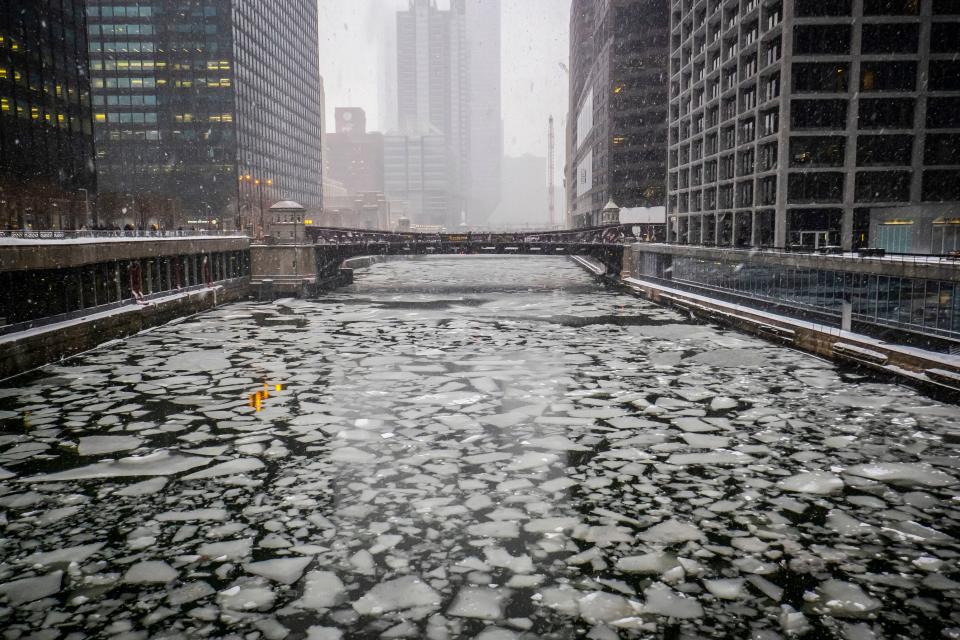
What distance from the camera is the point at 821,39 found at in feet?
172

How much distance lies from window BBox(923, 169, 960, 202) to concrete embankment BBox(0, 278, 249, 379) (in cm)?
4943

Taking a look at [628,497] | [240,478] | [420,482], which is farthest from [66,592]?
[628,497]

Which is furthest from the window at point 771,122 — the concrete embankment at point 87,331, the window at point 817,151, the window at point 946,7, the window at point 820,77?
the concrete embankment at point 87,331

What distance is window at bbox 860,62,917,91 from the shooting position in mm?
50906

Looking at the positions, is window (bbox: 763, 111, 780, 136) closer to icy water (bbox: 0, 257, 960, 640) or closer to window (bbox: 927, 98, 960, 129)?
window (bbox: 927, 98, 960, 129)

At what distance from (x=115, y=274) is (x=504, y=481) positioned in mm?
25999

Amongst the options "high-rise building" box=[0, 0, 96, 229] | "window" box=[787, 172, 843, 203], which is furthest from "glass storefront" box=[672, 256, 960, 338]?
"high-rise building" box=[0, 0, 96, 229]

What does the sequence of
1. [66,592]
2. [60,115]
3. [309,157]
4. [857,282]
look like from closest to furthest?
[66,592] < [857,282] < [60,115] < [309,157]

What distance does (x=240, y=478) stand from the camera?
1166 centimetres

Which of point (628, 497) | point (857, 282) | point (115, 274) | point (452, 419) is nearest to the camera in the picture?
point (628, 497)

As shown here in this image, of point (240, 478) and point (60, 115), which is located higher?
point (60, 115)

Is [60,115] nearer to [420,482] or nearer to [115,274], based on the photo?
[115,274]

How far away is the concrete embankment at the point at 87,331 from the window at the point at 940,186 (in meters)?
49.4

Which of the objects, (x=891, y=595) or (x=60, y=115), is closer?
(x=891, y=595)
